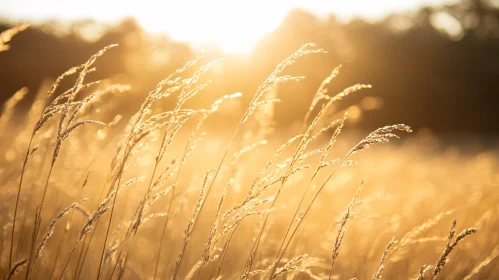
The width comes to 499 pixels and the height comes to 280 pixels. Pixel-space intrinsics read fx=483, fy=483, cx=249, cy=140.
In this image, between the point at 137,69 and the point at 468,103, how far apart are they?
21061mm

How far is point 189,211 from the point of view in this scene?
14.8 feet

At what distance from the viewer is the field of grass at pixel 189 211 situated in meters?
1.99

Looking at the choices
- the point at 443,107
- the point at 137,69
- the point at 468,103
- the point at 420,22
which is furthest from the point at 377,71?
the point at 137,69

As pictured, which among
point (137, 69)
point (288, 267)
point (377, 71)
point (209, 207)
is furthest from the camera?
point (377, 71)

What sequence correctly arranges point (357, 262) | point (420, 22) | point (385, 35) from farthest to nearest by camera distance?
point (420, 22), point (385, 35), point (357, 262)

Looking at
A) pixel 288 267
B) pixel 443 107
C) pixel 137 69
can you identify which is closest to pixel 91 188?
pixel 288 267

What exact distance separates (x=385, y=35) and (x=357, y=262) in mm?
29116

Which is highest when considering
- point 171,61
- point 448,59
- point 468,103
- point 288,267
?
point 448,59

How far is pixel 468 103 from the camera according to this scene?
28812 millimetres

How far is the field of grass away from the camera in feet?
6.53

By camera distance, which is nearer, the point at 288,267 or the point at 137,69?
the point at 288,267

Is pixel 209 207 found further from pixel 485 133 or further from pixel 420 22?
pixel 420 22

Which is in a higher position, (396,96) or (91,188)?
(396,96)

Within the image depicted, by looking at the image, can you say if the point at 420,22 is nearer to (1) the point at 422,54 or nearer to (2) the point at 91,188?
(1) the point at 422,54
